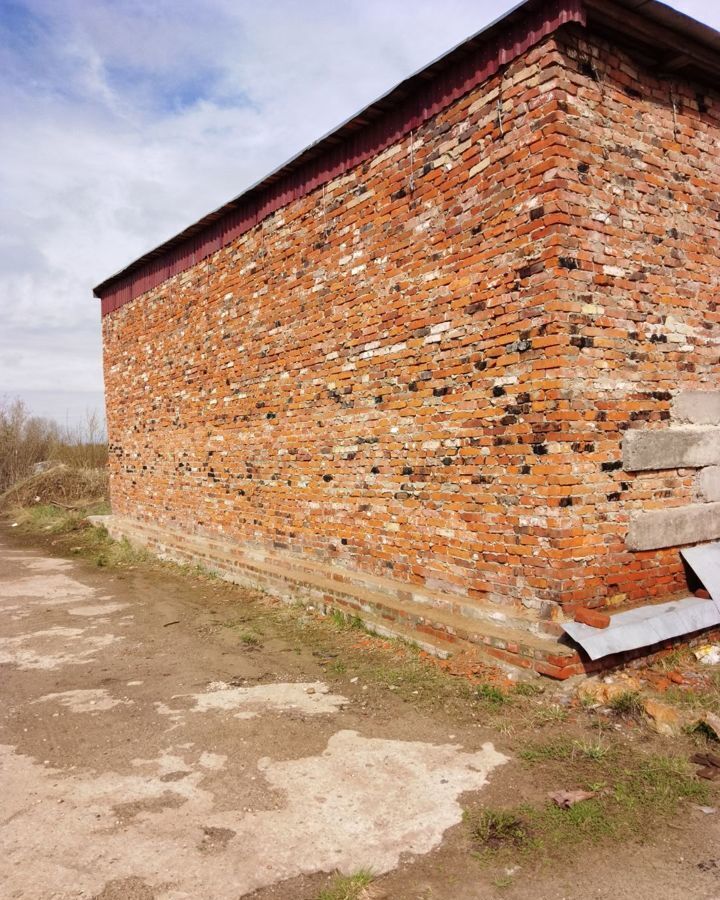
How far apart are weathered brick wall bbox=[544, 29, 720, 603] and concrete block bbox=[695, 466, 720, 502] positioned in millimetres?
109

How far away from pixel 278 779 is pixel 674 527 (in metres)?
3.38

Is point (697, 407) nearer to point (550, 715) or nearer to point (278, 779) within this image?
point (550, 715)

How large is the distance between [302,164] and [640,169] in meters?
3.64

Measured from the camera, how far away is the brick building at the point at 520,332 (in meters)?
4.40

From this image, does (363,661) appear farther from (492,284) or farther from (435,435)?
(492,284)

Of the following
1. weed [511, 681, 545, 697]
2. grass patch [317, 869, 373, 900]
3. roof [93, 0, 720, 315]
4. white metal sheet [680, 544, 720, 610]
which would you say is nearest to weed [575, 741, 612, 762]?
weed [511, 681, 545, 697]

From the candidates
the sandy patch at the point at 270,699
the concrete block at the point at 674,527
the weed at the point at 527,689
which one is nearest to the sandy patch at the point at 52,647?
the sandy patch at the point at 270,699

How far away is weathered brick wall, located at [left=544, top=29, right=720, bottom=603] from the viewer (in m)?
4.41

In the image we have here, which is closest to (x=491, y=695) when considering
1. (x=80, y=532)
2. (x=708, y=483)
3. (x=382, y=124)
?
(x=708, y=483)

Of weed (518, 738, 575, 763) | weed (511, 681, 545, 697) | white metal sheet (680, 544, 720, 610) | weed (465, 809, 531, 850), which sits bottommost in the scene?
weed (465, 809, 531, 850)

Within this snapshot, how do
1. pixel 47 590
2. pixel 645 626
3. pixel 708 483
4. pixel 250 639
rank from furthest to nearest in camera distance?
pixel 47 590 < pixel 250 639 < pixel 708 483 < pixel 645 626

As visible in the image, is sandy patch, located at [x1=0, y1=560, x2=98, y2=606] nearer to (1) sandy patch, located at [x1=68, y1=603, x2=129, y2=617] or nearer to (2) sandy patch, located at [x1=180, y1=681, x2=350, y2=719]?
(1) sandy patch, located at [x1=68, y1=603, x2=129, y2=617]

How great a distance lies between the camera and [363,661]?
511 cm

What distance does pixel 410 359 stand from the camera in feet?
18.1
